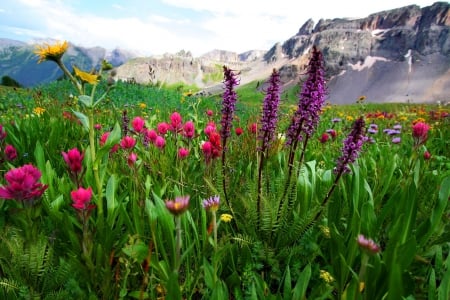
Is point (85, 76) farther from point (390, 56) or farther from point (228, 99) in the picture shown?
point (390, 56)

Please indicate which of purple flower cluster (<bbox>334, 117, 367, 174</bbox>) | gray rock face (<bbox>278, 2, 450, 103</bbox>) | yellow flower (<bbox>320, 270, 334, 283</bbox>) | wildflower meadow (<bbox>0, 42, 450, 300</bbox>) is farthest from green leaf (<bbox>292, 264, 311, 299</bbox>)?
gray rock face (<bbox>278, 2, 450, 103</bbox>)

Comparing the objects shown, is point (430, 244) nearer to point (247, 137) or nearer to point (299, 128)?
point (299, 128)

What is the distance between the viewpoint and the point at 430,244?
6.12 ft

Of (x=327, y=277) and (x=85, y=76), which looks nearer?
(x=327, y=277)

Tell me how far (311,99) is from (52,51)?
171 cm

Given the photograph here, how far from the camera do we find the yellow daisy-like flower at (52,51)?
2.14m

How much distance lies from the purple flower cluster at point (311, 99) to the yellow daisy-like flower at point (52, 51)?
1.62 m

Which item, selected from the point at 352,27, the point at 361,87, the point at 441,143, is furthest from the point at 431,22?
the point at 441,143

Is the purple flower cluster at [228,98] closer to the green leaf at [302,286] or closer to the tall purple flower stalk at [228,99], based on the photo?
the tall purple flower stalk at [228,99]

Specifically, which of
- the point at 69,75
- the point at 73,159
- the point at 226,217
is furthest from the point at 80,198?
the point at 69,75

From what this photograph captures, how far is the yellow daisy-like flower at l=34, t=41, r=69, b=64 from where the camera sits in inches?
84.2

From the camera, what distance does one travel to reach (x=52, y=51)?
214 cm

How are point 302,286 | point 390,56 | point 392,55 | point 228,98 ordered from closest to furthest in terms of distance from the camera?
point 302,286, point 228,98, point 392,55, point 390,56

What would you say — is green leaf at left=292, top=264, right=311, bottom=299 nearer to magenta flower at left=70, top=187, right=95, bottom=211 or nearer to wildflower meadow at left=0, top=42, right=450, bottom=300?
wildflower meadow at left=0, top=42, right=450, bottom=300
